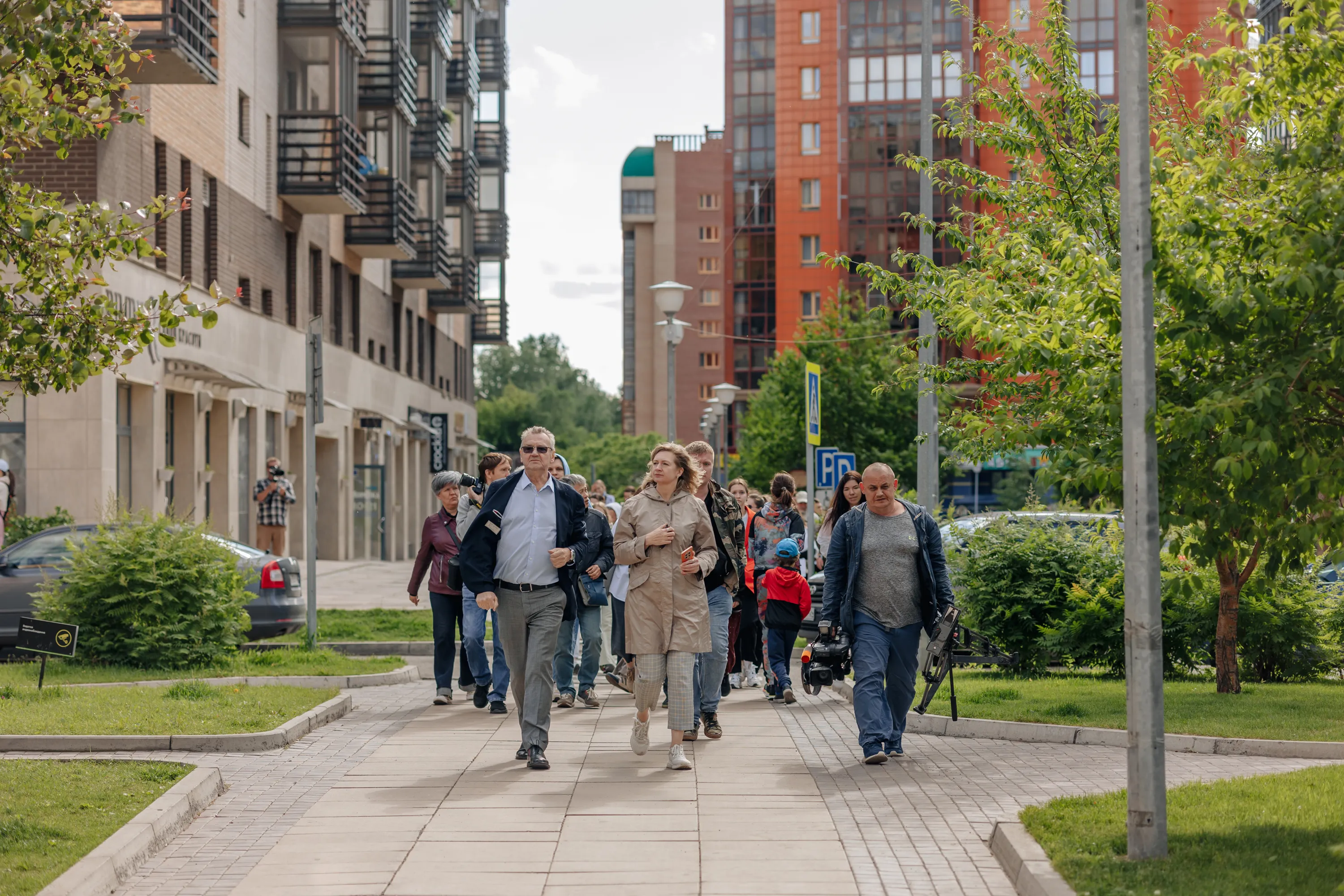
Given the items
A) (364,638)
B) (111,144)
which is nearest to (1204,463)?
(364,638)

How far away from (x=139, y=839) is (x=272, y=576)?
9.99 m

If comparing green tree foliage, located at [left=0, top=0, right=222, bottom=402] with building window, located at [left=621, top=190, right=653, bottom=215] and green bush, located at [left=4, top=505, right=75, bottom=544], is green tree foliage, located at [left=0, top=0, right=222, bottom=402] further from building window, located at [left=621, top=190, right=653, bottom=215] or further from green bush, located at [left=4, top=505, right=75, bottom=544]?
building window, located at [left=621, top=190, right=653, bottom=215]

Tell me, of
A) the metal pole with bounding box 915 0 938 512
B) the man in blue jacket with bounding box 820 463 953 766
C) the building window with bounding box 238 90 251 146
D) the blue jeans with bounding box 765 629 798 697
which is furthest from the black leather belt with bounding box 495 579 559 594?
the building window with bounding box 238 90 251 146

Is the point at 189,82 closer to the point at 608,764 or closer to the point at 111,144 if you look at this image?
the point at 111,144

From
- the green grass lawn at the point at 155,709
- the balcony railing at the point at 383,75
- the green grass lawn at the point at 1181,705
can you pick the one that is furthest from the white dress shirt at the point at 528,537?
the balcony railing at the point at 383,75

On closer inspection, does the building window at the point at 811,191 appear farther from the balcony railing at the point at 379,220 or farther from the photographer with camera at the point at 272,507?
the photographer with camera at the point at 272,507

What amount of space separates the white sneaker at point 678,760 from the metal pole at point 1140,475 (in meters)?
3.43

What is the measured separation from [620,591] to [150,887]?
22.9ft

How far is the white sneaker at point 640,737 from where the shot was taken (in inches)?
388

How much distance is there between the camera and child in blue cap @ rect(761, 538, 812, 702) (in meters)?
13.2

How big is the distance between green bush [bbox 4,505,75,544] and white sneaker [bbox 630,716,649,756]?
14.0 m

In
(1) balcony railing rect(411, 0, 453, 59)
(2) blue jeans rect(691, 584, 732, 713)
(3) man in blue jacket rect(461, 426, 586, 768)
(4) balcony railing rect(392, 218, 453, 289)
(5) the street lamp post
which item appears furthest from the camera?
(1) balcony railing rect(411, 0, 453, 59)

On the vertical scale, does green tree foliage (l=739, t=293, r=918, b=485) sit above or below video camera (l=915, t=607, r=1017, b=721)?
above

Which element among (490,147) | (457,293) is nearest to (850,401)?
(457,293)
